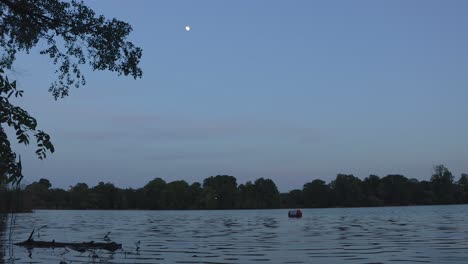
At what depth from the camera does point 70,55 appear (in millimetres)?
15359

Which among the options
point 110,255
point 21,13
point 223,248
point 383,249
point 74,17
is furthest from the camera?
point 223,248

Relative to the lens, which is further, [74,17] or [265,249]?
[265,249]

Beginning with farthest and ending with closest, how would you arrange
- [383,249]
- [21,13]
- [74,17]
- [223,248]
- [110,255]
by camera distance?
[223,248], [383,249], [110,255], [74,17], [21,13]

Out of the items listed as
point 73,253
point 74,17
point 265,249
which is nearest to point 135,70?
point 74,17

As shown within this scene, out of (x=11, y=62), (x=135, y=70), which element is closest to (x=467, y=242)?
(x=135, y=70)

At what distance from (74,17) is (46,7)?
776 mm

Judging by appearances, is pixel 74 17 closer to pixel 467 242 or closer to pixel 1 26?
pixel 1 26

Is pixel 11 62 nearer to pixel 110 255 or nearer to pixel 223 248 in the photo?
pixel 110 255

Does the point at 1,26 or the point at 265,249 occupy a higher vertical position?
the point at 1,26

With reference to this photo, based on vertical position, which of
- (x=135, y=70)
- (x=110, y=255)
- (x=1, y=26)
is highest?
(x=1, y=26)

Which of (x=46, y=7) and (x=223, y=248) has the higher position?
(x=46, y=7)

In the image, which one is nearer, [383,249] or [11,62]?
[11,62]

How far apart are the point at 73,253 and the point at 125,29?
69.8 ft

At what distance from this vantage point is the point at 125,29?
14852 millimetres
